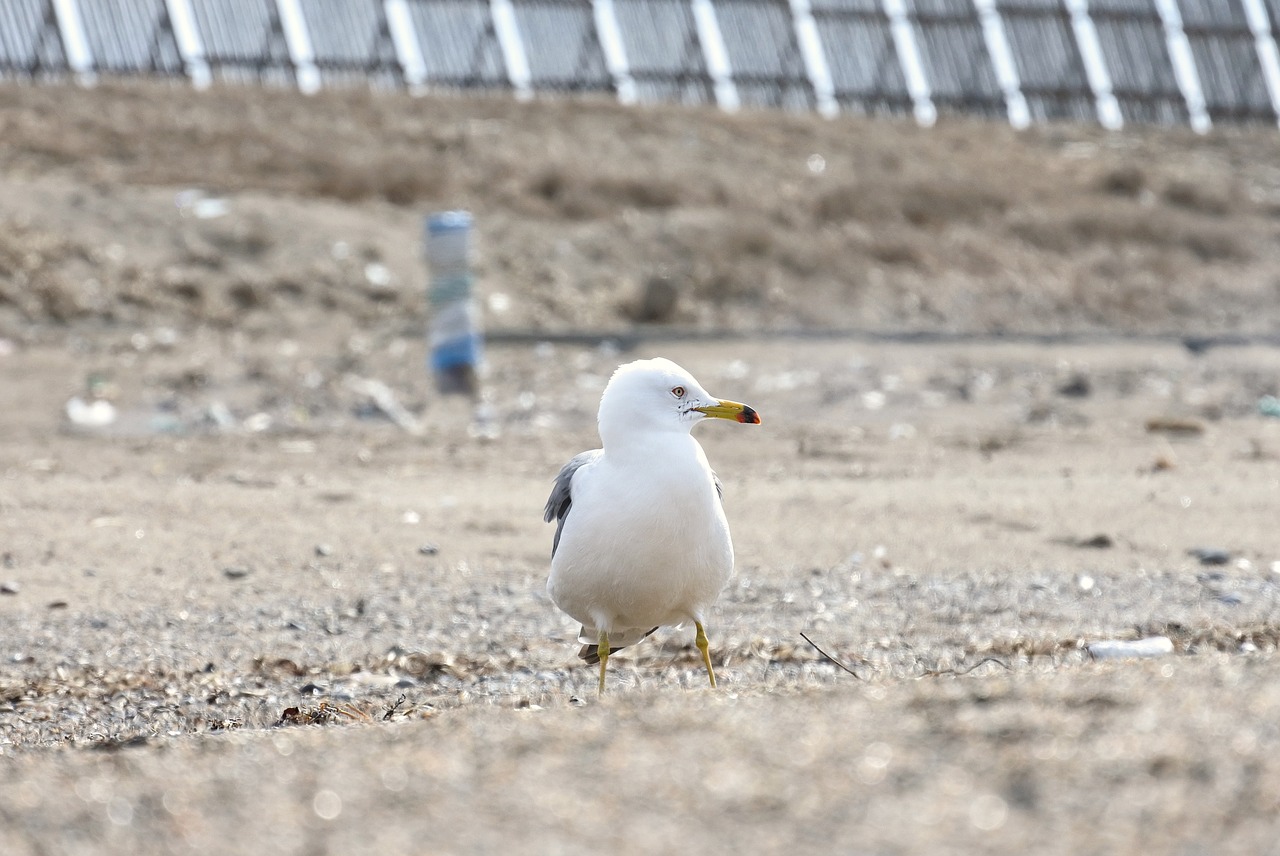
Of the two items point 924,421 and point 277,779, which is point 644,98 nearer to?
point 924,421

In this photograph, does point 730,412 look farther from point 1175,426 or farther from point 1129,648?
point 1175,426

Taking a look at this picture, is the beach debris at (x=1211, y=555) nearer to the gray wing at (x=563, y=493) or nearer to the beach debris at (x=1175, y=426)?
the gray wing at (x=563, y=493)

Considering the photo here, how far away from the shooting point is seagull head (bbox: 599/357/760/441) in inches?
180

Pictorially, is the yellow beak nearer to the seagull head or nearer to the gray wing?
the seagull head

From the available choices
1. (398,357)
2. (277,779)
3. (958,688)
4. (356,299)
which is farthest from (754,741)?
(356,299)

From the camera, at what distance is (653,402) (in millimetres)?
4602

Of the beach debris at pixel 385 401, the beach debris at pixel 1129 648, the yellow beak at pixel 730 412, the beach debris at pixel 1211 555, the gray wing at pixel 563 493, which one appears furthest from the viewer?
the beach debris at pixel 385 401

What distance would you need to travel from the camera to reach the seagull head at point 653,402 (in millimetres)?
4578

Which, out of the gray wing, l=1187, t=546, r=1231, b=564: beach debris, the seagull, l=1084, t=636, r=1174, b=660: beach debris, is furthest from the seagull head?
l=1187, t=546, r=1231, b=564: beach debris

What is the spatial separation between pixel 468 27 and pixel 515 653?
1655 cm

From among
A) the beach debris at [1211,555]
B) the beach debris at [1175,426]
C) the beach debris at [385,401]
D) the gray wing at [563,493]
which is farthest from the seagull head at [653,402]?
the beach debris at [1175,426]

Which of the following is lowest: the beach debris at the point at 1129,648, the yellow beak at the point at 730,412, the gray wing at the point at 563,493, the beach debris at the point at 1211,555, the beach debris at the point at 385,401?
the beach debris at the point at 1211,555

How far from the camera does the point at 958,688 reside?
3311mm

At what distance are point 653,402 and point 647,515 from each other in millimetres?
353
